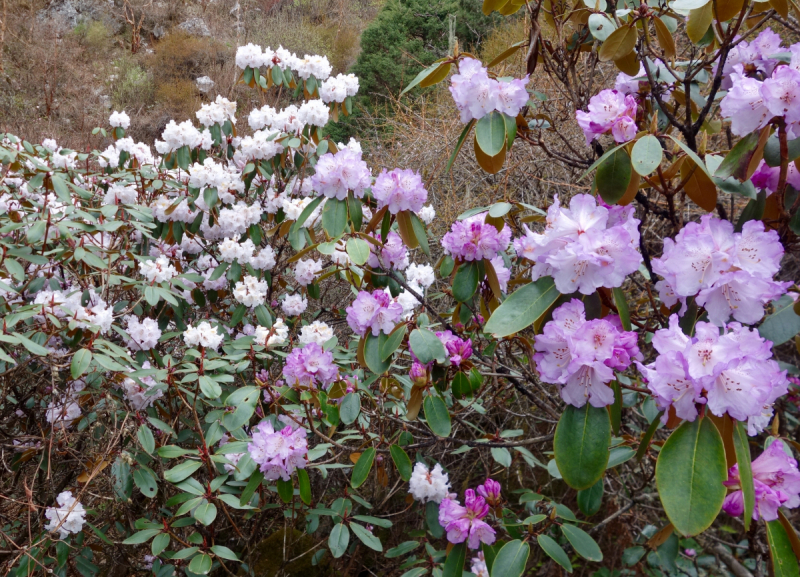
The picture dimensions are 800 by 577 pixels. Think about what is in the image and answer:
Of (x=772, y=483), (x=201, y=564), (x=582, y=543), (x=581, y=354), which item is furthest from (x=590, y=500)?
(x=201, y=564)

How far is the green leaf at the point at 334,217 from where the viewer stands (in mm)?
1293

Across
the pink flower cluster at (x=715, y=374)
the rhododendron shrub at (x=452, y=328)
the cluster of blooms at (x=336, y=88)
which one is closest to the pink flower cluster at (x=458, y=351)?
the rhododendron shrub at (x=452, y=328)

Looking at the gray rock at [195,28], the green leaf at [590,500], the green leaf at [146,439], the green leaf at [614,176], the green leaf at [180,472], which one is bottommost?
the gray rock at [195,28]

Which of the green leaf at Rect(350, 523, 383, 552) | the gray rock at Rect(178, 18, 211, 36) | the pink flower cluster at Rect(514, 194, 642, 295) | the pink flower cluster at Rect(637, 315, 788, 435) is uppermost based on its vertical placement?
the pink flower cluster at Rect(514, 194, 642, 295)

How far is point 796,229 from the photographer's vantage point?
806mm

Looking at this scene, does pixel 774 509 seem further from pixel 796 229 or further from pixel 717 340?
pixel 796 229

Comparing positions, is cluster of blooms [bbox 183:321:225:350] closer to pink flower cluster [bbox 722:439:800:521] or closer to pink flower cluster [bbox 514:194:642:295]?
pink flower cluster [bbox 514:194:642:295]

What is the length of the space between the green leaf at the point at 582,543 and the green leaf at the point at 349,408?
0.58 m

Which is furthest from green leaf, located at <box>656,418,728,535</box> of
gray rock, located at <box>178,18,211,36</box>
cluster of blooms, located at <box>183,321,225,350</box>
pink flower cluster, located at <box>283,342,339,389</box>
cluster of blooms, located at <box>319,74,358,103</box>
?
gray rock, located at <box>178,18,211,36</box>

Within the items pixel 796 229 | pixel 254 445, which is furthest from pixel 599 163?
pixel 254 445

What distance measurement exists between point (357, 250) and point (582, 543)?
0.87m

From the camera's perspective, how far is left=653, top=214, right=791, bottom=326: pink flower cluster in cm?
68

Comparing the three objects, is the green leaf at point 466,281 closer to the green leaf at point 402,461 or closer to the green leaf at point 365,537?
the green leaf at point 402,461

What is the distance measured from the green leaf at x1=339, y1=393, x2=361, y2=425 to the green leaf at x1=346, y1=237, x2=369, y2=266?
40 cm
